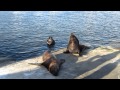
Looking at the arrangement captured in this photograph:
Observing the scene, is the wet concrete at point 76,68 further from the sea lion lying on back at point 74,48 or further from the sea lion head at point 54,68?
the sea lion lying on back at point 74,48

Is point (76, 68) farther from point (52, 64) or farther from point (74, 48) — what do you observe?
point (74, 48)

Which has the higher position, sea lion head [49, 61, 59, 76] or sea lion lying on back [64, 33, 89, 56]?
sea lion head [49, 61, 59, 76]

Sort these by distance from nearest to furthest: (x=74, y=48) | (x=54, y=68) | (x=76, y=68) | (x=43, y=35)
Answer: (x=54, y=68) → (x=76, y=68) → (x=74, y=48) → (x=43, y=35)

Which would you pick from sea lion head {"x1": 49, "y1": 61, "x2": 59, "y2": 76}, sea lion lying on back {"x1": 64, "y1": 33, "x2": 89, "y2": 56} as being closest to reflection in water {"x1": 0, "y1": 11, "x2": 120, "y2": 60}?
sea lion lying on back {"x1": 64, "y1": 33, "x2": 89, "y2": 56}

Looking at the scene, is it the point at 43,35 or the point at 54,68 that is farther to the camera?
the point at 43,35

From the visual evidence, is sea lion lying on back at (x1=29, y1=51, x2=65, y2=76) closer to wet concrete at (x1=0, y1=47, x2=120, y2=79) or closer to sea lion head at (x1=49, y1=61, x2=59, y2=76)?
sea lion head at (x1=49, y1=61, x2=59, y2=76)

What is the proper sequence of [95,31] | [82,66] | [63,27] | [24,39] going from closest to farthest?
[82,66]
[24,39]
[95,31]
[63,27]

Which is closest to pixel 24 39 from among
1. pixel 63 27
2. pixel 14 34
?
pixel 14 34

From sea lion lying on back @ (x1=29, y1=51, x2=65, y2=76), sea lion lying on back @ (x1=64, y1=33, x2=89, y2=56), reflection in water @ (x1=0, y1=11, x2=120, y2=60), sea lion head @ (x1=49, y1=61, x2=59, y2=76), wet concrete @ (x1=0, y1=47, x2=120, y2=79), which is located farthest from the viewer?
reflection in water @ (x1=0, y1=11, x2=120, y2=60)

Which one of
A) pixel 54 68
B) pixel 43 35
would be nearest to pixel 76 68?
pixel 54 68

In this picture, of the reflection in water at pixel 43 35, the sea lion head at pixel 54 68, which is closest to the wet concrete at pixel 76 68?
the sea lion head at pixel 54 68
